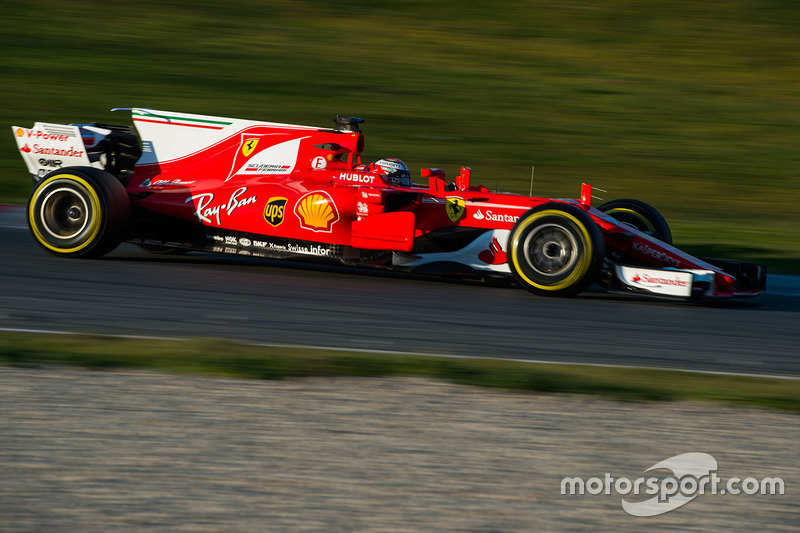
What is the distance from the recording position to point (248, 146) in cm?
925

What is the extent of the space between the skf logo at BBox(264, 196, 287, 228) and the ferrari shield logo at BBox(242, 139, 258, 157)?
0.75 meters

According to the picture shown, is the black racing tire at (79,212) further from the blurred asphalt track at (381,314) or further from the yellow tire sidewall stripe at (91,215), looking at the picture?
the blurred asphalt track at (381,314)

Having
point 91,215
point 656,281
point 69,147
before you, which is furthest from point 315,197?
point 656,281

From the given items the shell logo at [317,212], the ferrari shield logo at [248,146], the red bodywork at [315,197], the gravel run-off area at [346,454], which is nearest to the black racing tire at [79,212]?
the red bodywork at [315,197]

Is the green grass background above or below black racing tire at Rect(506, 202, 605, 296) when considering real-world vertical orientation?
above

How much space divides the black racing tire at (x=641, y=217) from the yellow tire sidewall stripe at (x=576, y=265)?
1320mm

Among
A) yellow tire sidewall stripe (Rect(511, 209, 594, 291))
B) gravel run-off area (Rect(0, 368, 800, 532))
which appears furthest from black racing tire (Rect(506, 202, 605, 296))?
gravel run-off area (Rect(0, 368, 800, 532))

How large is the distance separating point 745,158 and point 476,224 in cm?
1066

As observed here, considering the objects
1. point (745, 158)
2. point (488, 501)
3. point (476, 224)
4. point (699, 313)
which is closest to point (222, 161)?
point (476, 224)

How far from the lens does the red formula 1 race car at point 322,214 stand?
8133 mm

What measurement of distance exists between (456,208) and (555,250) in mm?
1025

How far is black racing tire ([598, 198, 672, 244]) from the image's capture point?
9.14m

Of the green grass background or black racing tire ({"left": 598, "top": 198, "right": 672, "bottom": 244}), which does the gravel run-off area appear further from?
the green grass background

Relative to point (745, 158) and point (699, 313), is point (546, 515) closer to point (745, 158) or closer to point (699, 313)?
point (699, 313)
